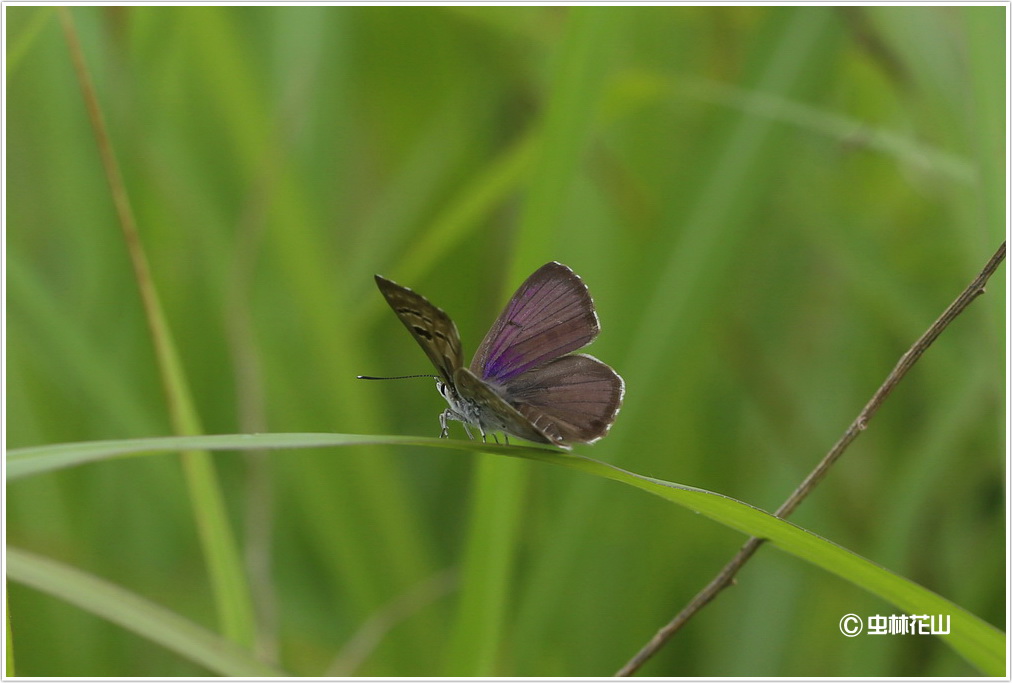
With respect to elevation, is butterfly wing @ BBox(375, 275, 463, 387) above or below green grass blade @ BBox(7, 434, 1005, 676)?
above

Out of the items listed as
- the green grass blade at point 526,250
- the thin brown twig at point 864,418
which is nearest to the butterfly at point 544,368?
the green grass blade at point 526,250

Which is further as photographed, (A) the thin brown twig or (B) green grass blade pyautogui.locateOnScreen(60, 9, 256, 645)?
(B) green grass blade pyautogui.locateOnScreen(60, 9, 256, 645)

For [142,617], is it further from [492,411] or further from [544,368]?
[544,368]

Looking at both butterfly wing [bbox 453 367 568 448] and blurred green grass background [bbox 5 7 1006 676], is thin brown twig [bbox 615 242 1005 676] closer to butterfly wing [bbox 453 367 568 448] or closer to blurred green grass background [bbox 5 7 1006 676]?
butterfly wing [bbox 453 367 568 448]

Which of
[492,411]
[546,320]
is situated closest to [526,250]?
[546,320]

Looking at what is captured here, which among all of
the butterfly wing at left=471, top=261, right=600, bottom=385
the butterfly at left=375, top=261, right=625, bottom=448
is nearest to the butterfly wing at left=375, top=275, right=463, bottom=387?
the butterfly at left=375, top=261, right=625, bottom=448

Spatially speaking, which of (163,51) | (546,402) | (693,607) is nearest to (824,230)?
(546,402)

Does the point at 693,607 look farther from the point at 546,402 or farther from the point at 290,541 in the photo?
the point at 290,541
